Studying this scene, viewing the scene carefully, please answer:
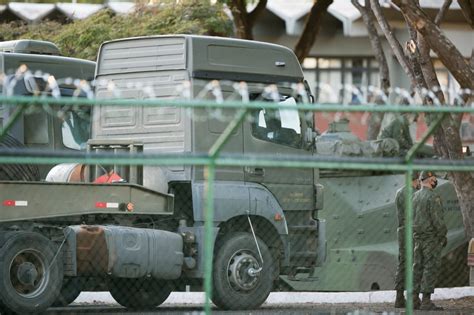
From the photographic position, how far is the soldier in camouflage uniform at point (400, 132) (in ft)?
68.6

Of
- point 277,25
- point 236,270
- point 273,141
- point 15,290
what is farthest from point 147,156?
point 277,25

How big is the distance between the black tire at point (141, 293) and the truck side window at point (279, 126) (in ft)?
7.42

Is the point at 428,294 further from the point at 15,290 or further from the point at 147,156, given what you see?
the point at 147,156

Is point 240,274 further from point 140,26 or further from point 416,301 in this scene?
point 140,26

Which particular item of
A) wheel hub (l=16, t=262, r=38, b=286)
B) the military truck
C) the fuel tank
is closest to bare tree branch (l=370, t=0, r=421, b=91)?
the military truck

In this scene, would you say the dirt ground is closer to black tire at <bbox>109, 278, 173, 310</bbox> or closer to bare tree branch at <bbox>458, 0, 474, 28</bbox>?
black tire at <bbox>109, 278, 173, 310</bbox>

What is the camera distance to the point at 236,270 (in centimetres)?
1481

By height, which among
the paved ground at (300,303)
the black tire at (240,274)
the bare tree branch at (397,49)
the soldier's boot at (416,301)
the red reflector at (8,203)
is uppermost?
the bare tree branch at (397,49)

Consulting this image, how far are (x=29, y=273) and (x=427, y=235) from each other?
494 centimetres

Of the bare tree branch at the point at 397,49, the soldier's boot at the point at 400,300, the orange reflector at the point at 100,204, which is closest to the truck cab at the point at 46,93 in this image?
the orange reflector at the point at 100,204

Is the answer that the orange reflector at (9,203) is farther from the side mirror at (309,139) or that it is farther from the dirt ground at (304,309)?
the side mirror at (309,139)

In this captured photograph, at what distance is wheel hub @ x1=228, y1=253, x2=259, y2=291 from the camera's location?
14.7 metres

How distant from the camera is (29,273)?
13.1m

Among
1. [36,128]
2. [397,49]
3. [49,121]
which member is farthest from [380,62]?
[36,128]
